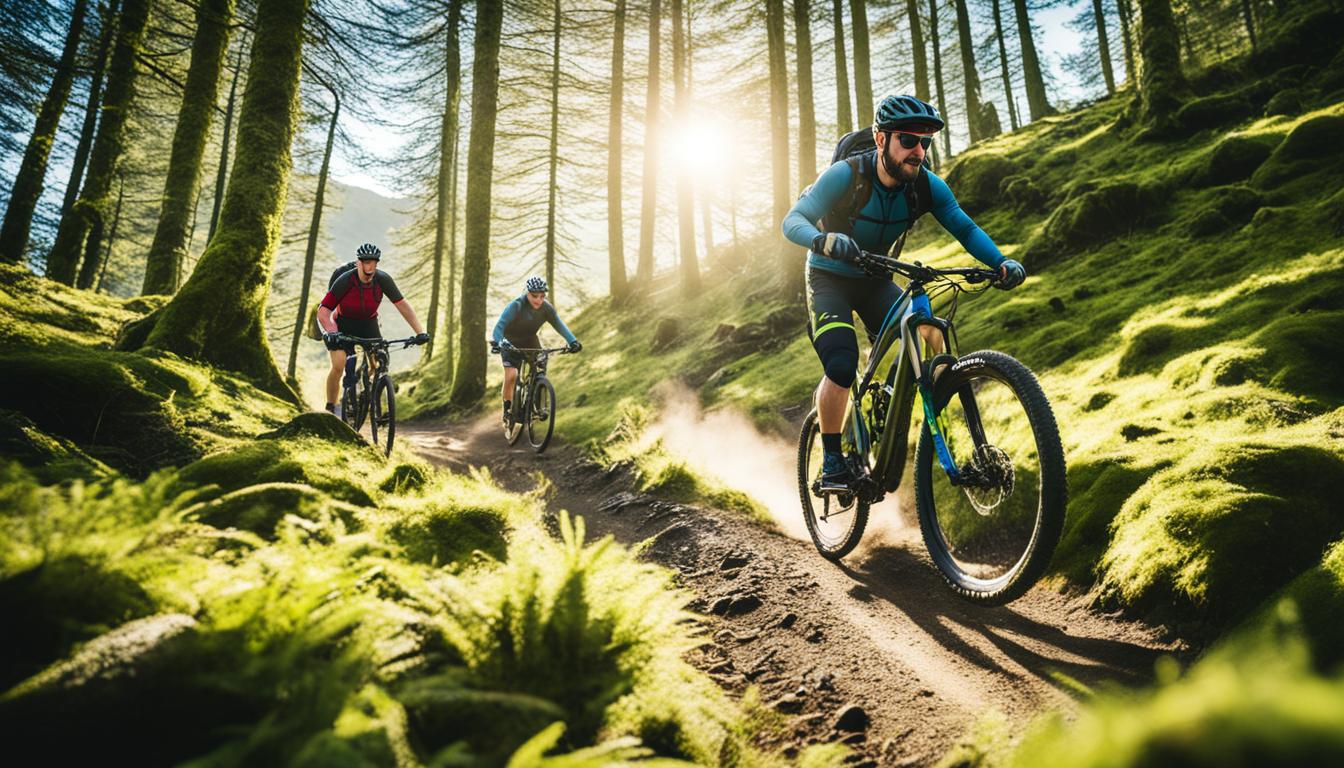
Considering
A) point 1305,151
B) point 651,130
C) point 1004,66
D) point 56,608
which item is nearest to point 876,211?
point 56,608

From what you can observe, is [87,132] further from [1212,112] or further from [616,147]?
[1212,112]

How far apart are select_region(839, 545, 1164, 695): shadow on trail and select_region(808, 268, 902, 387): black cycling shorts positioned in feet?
4.75

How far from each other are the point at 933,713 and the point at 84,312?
10938mm

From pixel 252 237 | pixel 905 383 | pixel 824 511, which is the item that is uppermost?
pixel 252 237

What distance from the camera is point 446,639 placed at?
2.10 metres

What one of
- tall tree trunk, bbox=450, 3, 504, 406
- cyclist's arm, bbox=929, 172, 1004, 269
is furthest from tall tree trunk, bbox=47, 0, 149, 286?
cyclist's arm, bbox=929, 172, 1004, 269

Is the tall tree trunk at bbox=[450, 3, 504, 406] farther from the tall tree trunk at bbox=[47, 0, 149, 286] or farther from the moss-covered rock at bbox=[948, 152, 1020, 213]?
the moss-covered rock at bbox=[948, 152, 1020, 213]

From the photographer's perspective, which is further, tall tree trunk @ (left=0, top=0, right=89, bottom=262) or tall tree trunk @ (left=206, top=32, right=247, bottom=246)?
tall tree trunk @ (left=206, top=32, right=247, bottom=246)

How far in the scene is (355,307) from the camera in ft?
28.7

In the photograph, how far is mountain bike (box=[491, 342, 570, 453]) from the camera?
36.3ft

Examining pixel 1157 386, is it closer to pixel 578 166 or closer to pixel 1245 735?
pixel 1245 735

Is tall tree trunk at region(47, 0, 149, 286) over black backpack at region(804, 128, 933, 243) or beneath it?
over

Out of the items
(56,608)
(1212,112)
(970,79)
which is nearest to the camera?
(56,608)

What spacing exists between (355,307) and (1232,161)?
12979mm
